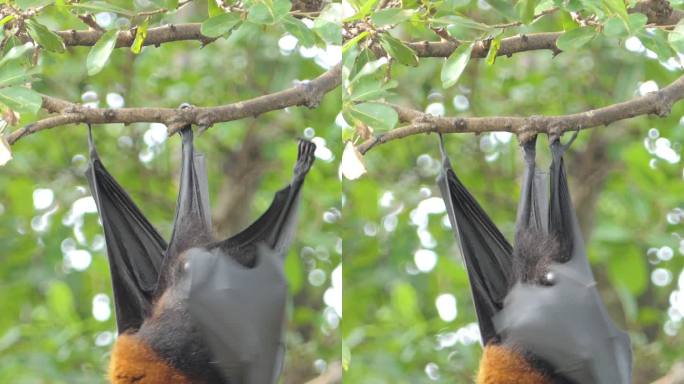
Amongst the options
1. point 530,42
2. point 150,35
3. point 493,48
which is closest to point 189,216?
point 150,35

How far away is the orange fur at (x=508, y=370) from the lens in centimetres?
295

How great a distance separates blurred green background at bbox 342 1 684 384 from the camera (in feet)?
15.7

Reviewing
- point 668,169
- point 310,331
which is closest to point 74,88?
point 310,331

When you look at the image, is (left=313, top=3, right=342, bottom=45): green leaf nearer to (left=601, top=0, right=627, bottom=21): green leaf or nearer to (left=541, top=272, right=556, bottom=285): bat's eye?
(left=601, top=0, right=627, bottom=21): green leaf

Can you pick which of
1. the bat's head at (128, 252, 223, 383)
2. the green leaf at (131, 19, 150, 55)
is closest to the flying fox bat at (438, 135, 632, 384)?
the bat's head at (128, 252, 223, 383)

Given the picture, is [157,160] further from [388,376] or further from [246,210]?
[388,376]

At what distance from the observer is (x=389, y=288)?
16.9ft

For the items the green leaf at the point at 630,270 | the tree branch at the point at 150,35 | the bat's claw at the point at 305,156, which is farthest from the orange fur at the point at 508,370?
the green leaf at the point at 630,270

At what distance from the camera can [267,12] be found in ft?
8.77

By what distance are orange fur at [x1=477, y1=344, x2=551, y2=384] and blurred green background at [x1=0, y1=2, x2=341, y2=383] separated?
268 cm

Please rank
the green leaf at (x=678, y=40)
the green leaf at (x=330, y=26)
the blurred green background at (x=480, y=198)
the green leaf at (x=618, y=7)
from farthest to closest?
1. the blurred green background at (x=480, y=198)
2. the green leaf at (x=330, y=26)
3. the green leaf at (x=678, y=40)
4. the green leaf at (x=618, y=7)

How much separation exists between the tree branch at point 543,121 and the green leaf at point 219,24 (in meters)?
0.55

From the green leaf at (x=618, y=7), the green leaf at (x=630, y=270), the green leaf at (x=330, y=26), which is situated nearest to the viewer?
the green leaf at (x=618, y=7)

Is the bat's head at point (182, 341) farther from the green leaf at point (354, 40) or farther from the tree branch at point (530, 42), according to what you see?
the tree branch at point (530, 42)
